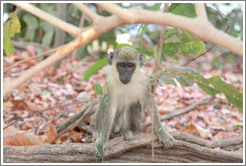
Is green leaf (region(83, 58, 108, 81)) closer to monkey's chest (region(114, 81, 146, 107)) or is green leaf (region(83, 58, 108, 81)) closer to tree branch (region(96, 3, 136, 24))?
monkey's chest (region(114, 81, 146, 107))

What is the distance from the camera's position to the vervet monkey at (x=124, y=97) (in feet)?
9.64

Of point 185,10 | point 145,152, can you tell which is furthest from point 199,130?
point 185,10

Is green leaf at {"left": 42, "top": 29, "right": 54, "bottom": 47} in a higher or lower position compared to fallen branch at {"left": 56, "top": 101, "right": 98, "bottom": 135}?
higher

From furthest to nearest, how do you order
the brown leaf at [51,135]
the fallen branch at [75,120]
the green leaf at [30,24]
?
1. the green leaf at [30,24]
2. the fallen branch at [75,120]
3. the brown leaf at [51,135]

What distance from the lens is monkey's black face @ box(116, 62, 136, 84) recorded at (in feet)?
9.54

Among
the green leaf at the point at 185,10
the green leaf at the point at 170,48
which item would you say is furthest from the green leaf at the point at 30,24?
the green leaf at the point at 185,10

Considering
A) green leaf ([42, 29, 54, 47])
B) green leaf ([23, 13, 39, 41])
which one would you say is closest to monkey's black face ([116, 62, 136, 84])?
green leaf ([23, 13, 39, 41])

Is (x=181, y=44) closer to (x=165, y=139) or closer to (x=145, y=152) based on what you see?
(x=165, y=139)

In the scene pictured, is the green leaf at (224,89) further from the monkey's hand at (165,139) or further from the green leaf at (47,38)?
the green leaf at (47,38)

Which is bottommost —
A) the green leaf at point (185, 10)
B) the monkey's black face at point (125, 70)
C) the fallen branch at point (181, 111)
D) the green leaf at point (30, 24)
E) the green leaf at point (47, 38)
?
the fallen branch at point (181, 111)

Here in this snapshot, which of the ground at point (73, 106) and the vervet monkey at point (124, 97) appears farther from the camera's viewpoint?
the ground at point (73, 106)

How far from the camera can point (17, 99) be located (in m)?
4.25

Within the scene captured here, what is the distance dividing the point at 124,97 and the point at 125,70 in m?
0.38

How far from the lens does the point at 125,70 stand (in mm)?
2973
